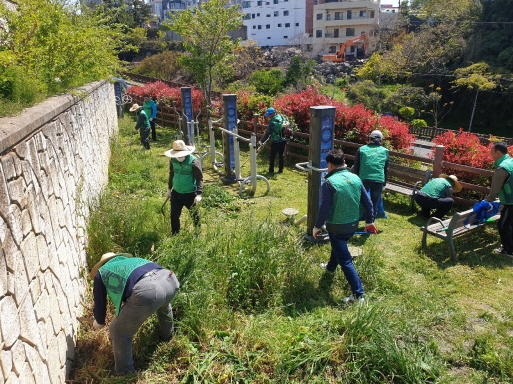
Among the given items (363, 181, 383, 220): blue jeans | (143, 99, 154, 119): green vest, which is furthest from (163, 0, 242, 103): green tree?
(363, 181, 383, 220): blue jeans

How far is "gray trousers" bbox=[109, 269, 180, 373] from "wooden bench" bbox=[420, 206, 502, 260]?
3791mm

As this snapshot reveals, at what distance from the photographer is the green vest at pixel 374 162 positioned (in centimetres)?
587

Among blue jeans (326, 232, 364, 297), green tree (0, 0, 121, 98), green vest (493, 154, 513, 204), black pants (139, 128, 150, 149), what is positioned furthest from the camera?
black pants (139, 128, 150, 149)

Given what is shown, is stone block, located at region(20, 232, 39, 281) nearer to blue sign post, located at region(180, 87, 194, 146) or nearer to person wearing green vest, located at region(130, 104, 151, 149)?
blue sign post, located at region(180, 87, 194, 146)

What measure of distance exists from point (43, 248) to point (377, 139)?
15.7 ft

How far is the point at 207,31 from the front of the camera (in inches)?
620

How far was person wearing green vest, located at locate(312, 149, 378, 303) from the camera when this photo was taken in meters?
4.11

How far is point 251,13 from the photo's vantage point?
6894 centimetres

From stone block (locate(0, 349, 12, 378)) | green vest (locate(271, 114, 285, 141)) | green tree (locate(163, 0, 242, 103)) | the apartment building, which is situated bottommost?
stone block (locate(0, 349, 12, 378))

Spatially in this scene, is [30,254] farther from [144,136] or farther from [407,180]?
[144,136]

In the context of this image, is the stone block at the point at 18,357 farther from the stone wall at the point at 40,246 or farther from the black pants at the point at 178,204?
the black pants at the point at 178,204

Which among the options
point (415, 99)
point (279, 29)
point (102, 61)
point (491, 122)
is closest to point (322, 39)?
point (279, 29)

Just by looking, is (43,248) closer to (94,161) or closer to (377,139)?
(94,161)

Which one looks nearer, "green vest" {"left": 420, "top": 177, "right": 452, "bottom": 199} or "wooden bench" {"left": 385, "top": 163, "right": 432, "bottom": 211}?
"green vest" {"left": 420, "top": 177, "right": 452, "bottom": 199}
